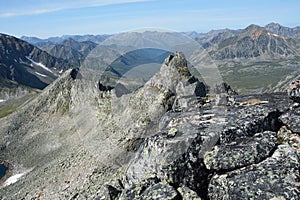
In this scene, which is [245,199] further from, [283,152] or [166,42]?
[166,42]

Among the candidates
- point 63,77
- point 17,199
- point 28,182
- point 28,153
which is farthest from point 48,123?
point 17,199

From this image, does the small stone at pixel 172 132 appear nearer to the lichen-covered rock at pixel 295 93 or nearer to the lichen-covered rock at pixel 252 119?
the lichen-covered rock at pixel 252 119

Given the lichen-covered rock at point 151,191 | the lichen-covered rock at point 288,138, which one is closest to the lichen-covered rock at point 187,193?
the lichen-covered rock at point 151,191

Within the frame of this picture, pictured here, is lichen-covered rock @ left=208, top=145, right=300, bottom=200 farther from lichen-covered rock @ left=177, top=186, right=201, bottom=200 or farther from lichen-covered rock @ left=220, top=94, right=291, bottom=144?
lichen-covered rock @ left=220, top=94, right=291, bottom=144

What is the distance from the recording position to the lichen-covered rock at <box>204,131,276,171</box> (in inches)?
635

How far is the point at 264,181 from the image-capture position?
14555 millimetres

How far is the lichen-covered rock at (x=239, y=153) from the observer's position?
16.1m

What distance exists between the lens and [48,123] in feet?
288

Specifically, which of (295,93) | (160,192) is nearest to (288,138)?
(295,93)

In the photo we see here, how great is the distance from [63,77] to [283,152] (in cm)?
8873

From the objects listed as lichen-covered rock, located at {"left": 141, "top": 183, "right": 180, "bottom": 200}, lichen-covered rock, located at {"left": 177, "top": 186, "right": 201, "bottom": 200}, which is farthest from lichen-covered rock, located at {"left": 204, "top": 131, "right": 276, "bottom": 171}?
lichen-covered rock, located at {"left": 141, "top": 183, "right": 180, "bottom": 200}

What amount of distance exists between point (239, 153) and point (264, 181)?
2.15 m

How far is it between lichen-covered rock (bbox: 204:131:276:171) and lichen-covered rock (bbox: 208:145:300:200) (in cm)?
38

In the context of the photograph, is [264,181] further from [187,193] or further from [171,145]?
[171,145]
